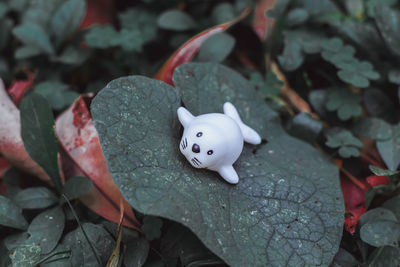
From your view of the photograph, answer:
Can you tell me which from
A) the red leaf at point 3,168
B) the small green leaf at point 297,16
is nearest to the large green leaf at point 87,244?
the red leaf at point 3,168

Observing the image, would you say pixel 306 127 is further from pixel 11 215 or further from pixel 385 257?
pixel 11 215

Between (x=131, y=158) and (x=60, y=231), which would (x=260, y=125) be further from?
(x=60, y=231)

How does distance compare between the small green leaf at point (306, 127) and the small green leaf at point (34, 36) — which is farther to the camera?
the small green leaf at point (34, 36)

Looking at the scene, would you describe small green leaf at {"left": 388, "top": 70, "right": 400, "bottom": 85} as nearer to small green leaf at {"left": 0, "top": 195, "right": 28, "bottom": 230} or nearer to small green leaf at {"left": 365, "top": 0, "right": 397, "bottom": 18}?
small green leaf at {"left": 365, "top": 0, "right": 397, "bottom": 18}

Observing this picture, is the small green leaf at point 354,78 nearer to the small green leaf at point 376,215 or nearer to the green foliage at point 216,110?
the green foliage at point 216,110

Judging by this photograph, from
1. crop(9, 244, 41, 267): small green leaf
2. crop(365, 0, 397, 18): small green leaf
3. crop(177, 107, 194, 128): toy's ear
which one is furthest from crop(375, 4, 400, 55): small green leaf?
crop(9, 244, 41, 267): small green leaf

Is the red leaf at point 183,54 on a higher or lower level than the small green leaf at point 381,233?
higher

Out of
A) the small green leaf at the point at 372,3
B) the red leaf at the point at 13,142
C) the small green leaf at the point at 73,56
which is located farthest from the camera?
the small green leaf at the point at 372,3
